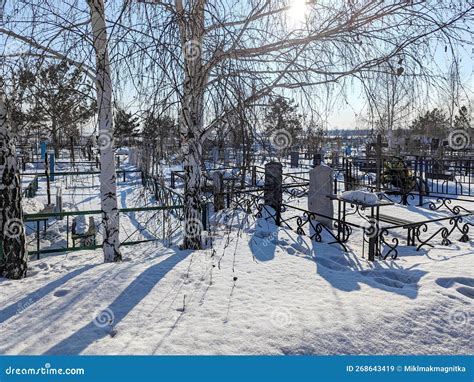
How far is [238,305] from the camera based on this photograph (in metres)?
3.76

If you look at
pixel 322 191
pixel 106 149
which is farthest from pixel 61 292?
pixel 322 191

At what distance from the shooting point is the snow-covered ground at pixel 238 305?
300 centimetres

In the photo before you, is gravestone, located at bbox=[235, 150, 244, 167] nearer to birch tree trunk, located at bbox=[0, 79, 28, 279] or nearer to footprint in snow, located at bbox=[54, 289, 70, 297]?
footprint in snow, located at bbox=[54, 289, 70, 297]

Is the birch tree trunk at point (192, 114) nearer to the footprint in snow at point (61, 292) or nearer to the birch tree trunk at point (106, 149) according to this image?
the birch tree trunk at point (106, 149)

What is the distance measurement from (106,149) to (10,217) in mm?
1354

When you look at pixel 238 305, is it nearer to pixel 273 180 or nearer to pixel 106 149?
pixel 106 149

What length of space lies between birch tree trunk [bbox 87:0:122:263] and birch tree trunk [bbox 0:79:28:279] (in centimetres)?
96

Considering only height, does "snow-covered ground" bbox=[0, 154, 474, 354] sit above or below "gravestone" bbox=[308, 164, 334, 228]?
below

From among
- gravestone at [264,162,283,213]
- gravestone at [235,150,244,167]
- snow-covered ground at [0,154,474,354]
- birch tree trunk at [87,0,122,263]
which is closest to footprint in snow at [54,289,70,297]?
snow-covered ground at [0,154,474,354]

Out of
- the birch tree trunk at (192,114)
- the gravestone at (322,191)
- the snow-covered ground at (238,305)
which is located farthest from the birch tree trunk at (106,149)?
the gravestone at (322,191)

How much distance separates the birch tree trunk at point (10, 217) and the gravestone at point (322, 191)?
5599 millimetres

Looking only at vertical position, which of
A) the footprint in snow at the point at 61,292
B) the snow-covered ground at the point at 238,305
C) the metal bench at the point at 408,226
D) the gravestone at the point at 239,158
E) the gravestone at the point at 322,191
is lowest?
the snow-covered ground at the point at 238,305

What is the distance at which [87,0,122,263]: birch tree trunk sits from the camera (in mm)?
4406

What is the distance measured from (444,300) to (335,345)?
5.14ft
